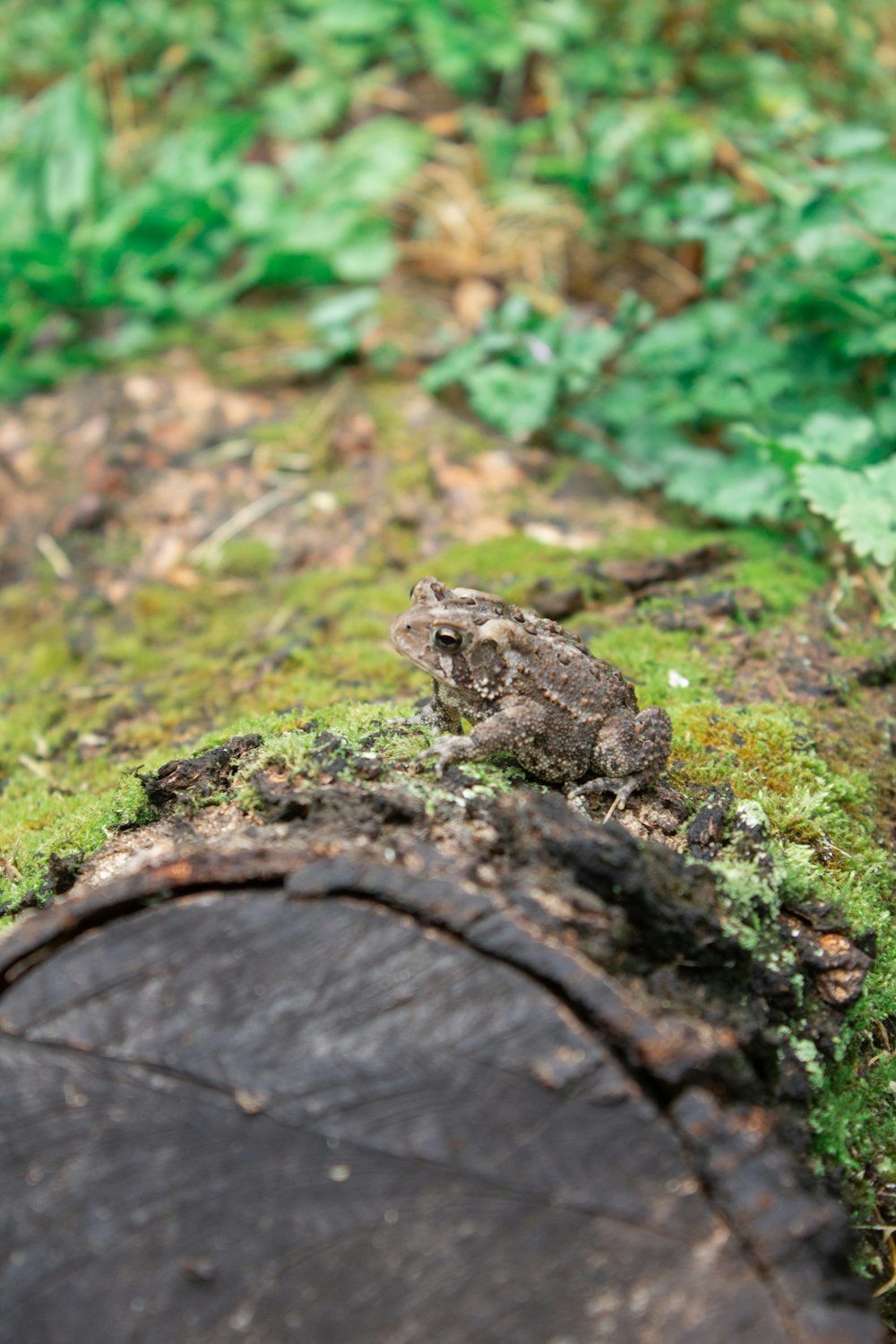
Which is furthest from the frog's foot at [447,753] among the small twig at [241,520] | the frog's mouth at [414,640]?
the small twig at [241,520]

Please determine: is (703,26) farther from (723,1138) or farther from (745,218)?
(723,1138)

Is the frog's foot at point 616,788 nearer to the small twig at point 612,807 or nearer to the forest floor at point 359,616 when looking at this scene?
the small twig at point 612,807

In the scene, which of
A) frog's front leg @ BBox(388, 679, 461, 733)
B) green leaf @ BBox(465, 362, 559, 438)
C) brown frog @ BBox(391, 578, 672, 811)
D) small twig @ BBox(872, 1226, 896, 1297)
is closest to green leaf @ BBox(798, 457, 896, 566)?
brown frog @ BBox(391, 578, 672, 811)

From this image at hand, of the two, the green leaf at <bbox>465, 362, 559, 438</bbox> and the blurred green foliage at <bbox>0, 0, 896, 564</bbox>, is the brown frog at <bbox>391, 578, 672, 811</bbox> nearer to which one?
the blurred green foliage at <bbox>0, 0, 896, 564</bbox>

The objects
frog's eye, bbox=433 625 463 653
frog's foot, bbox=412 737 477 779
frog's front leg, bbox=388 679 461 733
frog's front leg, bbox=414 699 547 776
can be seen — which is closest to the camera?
frog's foot, bbox=412 737 477 779

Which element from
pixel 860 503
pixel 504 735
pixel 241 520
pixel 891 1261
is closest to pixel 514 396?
pixel 241 520

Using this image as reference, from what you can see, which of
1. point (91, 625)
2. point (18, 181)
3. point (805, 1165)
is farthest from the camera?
point (18, 181)

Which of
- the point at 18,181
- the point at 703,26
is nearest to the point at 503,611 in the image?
the point at 18,181
